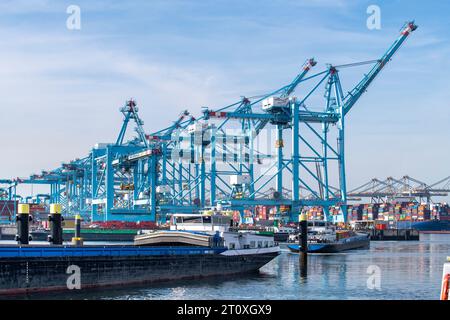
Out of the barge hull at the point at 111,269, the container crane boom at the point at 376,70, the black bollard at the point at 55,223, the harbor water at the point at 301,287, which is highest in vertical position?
the container crane boom at the point at 376,70

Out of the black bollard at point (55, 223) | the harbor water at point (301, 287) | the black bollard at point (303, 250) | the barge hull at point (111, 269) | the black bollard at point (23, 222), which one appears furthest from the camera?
the black bollard at point (303, 250)

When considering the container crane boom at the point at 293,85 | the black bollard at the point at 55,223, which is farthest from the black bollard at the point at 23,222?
the container crane boom at the point at 293,85

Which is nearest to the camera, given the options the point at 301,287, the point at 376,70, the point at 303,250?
the point at 301,287

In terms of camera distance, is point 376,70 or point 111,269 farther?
point 376,70

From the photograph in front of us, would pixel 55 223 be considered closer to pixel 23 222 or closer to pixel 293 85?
pixel 23 222

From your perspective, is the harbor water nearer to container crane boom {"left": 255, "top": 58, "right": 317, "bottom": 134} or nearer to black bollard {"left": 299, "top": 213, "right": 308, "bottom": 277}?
black bollard {"left": 299, "top": 213, "right": 308, "bottom": 277}

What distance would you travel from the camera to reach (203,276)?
4653 cm

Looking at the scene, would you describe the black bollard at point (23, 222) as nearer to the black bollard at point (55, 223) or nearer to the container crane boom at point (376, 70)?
the black bollard at point (55, 223)

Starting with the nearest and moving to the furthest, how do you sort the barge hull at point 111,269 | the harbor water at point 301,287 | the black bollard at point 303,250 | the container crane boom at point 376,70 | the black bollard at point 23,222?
the barge hull at point 111,269 → the harbor water at point 301,287 → the black bollard at point 23,222 → the black bollard at point 303,250 → the container crane boom at point 376,70

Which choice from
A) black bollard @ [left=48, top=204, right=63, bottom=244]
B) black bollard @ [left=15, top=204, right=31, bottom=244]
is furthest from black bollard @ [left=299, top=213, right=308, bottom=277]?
black bollard @ [left=15, top=204, right=31, bottom=244]

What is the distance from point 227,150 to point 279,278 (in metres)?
81.3

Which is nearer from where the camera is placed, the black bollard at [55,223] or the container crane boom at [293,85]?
the black bollard at [55,223]

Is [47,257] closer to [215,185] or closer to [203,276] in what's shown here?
[203,276]

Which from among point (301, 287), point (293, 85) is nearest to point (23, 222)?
point (301, 287)
